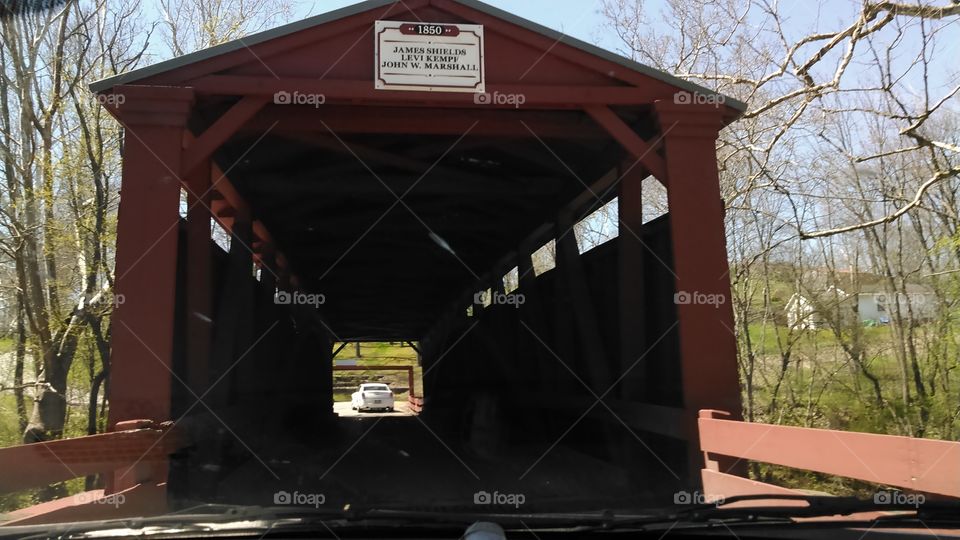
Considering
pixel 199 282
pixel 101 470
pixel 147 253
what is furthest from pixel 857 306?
pixel 101 470

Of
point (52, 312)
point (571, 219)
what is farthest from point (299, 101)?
point (52, 312)

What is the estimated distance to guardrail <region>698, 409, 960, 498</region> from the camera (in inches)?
128

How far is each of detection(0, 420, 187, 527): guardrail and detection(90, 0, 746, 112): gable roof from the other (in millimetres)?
2676

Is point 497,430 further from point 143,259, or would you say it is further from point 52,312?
point 143,259

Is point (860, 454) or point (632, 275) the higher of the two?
point (632, 275)

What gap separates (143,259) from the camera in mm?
5691

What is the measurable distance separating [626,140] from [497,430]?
8138 mm
